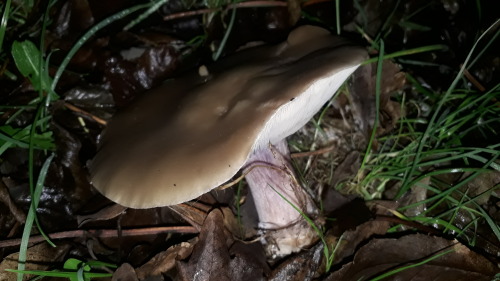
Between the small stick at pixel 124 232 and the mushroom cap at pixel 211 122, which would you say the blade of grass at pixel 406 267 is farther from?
the small stick at pixel 124 232

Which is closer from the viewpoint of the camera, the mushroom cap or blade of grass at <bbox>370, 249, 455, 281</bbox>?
the mushroom cap

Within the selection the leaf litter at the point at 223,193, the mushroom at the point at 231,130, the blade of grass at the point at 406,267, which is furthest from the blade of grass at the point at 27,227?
the blade of grass at the point at 406,267

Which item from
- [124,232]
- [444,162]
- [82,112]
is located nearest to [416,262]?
[444,162]

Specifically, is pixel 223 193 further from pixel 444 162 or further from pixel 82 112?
pixel 444 162

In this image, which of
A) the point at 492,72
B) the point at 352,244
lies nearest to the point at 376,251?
the point at 352,244

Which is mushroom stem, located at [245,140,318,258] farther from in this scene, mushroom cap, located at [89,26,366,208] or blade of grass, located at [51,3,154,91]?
blade of grass, located at [51,3,154,91]

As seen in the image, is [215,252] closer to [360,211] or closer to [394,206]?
[360,211]

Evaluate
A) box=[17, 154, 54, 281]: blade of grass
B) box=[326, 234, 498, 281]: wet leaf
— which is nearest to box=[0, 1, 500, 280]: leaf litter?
box=[326, 234, 498, 281]: wet leaf
